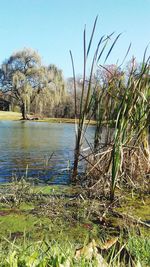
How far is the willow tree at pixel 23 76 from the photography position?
111ft

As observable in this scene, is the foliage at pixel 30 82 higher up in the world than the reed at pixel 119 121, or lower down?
higher up

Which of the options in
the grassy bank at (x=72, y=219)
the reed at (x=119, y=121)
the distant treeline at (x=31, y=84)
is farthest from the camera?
the distant treeline at (x=31, y=84)

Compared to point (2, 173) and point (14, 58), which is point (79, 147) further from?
point (14, 58)

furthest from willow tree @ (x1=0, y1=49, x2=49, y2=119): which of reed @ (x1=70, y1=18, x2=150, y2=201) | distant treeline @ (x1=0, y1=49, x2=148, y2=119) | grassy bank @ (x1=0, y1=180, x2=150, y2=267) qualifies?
grassy bank @ (x1=0, y1=180, x2=150, y2=267)

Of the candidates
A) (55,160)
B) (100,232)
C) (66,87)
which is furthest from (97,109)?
(66,87)

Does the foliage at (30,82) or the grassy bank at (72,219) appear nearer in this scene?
the grassy bank at (72,219)

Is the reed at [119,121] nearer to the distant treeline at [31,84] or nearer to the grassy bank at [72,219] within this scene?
the grassy bank at [72,219]

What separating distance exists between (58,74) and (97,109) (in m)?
30.8

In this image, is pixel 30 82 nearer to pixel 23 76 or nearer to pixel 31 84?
pixel 31 84


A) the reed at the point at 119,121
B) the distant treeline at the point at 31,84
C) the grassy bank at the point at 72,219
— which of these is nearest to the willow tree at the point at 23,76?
the distant treeline at the point at 31,84

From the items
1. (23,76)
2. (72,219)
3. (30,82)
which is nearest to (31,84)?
(30,82)

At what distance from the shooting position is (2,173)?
21.2ft

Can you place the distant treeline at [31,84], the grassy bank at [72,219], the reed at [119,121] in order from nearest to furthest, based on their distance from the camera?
the grassy bank at [72,219] < the reed at [119,121] < the distant treeline at [31,84]

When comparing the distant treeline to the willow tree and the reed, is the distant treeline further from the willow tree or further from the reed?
the reed
